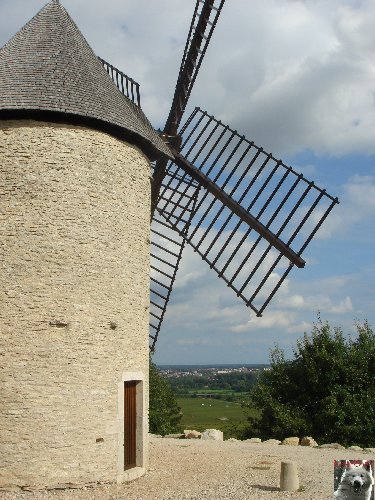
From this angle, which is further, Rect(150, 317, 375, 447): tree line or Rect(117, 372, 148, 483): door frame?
Rect(150, 317, 375, 447): tree line

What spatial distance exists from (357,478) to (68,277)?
5.12m

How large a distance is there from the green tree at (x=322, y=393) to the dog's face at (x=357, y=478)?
11117mm

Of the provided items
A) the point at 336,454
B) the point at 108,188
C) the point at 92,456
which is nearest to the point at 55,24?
the point at 108,188

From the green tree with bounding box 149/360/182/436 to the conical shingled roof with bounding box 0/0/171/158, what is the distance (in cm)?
1539

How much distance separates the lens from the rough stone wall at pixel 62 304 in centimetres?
870

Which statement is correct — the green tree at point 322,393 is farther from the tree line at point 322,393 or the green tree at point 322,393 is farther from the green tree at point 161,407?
the green tree at point 161,407

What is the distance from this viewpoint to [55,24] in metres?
11.3

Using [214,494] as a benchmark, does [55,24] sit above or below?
above

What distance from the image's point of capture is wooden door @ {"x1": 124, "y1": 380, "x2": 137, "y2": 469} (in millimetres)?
10117

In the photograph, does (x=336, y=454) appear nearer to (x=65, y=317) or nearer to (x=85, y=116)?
(x=65, y=317)

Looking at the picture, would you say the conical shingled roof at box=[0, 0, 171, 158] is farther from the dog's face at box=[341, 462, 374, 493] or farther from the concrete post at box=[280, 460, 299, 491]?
the dog's face at box=[341, 462, 374, 493]

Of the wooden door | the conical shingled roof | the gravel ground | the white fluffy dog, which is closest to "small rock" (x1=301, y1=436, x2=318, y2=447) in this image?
the gravel ground

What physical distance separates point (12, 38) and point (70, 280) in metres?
5.28

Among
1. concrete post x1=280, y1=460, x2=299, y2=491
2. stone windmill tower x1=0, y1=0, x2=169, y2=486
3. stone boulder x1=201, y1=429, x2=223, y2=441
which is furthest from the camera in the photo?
stone boulder x1=201, y1=429, x2=223, y2=441
